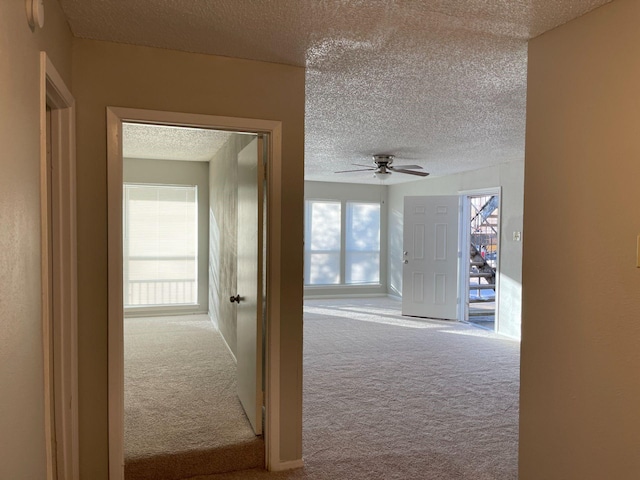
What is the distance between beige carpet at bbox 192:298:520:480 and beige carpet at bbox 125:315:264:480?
125 mm

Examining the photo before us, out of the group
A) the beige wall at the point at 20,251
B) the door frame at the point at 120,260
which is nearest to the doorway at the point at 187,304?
the door frame at the point at 120,260

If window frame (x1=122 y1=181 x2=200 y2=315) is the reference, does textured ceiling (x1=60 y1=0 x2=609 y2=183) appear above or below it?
above

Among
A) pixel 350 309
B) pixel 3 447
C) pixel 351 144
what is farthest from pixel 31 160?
pixel 350 309

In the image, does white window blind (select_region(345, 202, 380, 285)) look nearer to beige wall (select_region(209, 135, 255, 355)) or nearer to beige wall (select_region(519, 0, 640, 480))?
beige wall (select_region(209, 135, 255, 355))

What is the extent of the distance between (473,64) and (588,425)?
1.88 m

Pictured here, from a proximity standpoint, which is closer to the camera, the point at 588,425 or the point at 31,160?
the point at 31,160

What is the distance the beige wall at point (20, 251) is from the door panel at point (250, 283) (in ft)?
4.36

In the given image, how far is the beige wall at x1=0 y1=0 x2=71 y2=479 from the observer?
1210 millimetres

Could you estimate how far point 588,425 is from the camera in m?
1.92

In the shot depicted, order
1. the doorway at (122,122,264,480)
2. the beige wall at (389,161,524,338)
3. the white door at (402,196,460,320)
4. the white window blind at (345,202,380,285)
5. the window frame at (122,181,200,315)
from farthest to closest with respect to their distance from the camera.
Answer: the white window blind at (345,202,380,285)
the white door at (402,196,460,320)
the window frame at (122,181,200,315)
the beige wall at (389,161,524,338)
the doorway at (122,122,264,480)

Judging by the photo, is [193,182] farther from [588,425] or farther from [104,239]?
[588,425]

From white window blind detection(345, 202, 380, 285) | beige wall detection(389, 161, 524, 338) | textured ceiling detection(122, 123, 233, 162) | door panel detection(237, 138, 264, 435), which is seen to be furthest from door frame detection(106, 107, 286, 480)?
white window blind detection(345, 202, 380, 285)

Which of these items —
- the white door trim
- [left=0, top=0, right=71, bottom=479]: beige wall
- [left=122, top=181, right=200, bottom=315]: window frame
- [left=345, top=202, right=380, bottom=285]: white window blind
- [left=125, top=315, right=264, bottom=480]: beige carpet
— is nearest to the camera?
[left=0, top=0, right=71, bottom=479]: beige wall

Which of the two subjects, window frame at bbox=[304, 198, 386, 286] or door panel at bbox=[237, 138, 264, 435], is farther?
window frame at bbox=[304, 198, 386, 286]
